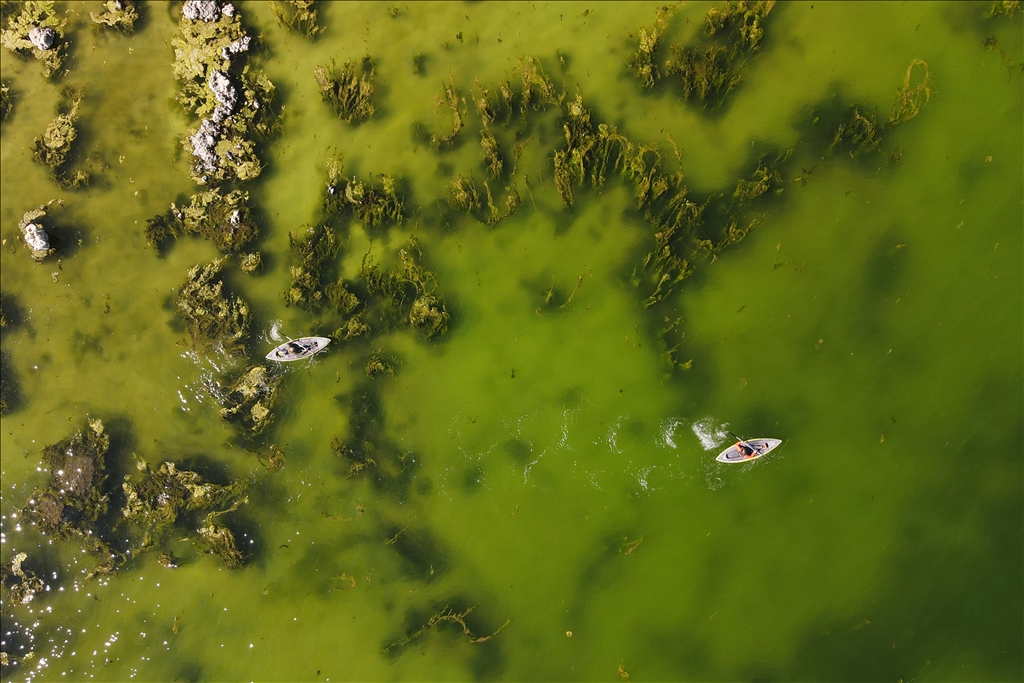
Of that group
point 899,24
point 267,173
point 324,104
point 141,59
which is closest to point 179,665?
point 267,173

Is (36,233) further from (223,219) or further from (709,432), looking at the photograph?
(709,432)

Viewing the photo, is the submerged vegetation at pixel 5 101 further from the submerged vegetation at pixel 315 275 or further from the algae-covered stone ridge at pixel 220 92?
the submerged vegetation at pixel 315 275

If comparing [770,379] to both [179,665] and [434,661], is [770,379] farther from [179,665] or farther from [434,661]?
[179,665]

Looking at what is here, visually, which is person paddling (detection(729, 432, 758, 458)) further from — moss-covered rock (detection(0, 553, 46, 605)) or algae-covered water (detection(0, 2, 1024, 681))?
moss-covered rock (detection(0, 553, 46, 605))

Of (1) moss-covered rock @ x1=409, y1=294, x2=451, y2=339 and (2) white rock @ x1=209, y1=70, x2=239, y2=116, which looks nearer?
(1) moss-covered rock @ x1=409, y1=294, x2=451, y2=339

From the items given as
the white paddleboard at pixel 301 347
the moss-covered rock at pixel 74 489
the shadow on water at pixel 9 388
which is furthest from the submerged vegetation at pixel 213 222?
the moss-covered rock at pixel 74 489

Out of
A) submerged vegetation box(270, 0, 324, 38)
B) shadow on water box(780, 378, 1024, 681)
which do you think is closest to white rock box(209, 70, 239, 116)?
submerged vegetation box(270, 0, 324, 38)

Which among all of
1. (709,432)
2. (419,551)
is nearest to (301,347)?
(419,551)
